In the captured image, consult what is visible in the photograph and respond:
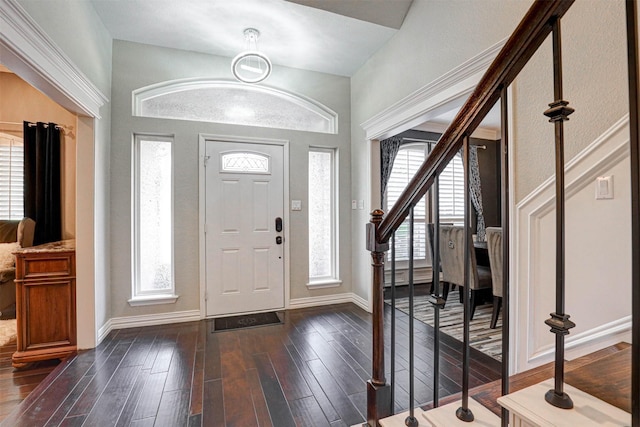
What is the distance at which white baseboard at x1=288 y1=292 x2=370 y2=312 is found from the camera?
3689 millimetres

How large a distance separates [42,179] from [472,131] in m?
4.28

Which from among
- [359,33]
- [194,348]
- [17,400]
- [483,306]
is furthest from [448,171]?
[17,400]

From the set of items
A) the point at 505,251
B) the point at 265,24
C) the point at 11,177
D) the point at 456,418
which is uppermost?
the point at 265,24

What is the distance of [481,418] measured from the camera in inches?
38.7

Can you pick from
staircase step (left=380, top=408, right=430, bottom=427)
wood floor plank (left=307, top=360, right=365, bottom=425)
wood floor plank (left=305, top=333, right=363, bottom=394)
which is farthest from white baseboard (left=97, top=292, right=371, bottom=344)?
staircase step (left=380, top=408, right=430, bottom=427)

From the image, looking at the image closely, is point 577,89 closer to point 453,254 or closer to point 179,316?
point 453,254

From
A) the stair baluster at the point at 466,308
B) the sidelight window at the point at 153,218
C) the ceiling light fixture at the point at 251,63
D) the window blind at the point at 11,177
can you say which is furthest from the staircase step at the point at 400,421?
the window blind at the point at 11,177

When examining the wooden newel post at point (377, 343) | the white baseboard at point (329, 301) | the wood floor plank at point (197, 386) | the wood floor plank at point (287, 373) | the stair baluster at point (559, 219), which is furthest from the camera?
the white baseboard at point (329, 301)

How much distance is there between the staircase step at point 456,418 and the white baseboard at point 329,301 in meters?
2.57

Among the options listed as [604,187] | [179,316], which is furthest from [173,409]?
[604,187]

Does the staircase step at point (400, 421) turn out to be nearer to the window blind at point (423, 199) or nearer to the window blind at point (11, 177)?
the window blind at point (423, 199)

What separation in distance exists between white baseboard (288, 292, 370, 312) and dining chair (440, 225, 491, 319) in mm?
1074

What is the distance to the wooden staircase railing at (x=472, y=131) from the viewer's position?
0.69 m

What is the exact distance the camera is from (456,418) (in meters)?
1.00
